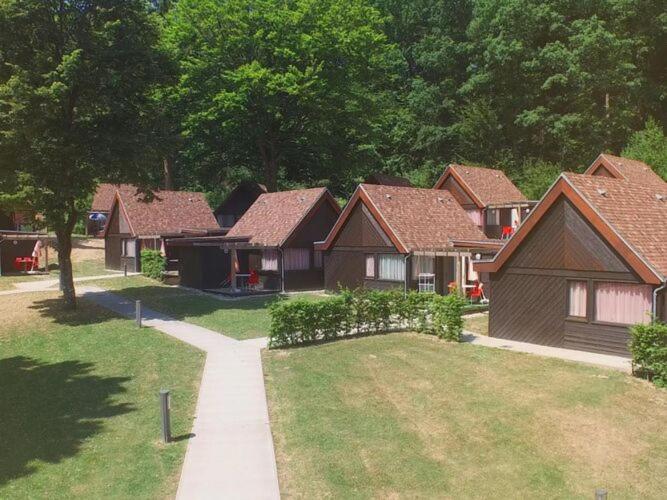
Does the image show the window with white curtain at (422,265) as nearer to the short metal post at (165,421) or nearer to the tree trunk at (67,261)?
the tree trunk at (67,261)

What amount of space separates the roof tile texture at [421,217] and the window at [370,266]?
2420 mm

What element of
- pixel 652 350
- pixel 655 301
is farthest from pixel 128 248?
pixel 652 350

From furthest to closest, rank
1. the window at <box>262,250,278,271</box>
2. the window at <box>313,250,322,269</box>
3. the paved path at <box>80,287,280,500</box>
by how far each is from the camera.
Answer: the window at <box>313,250,322,269</box> → the window at <box>262,250,278,271</box> → the paved path at <box>80,287,280,500</box>

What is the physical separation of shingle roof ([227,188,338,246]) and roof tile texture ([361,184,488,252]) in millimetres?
6033

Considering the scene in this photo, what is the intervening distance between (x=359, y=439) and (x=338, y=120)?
41.1 meters

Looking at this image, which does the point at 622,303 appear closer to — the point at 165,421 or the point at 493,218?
the point at 165,421

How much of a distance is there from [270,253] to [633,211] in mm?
21346

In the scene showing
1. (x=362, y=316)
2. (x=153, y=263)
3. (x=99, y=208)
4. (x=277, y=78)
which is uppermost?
(x=277, y=78)

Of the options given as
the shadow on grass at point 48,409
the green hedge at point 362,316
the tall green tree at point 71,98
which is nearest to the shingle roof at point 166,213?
the tall green tree at point 71,98

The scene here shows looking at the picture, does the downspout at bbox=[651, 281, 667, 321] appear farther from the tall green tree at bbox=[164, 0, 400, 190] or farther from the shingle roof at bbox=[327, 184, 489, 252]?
the tall green tree at bbox=[164, 0, 400, 190]

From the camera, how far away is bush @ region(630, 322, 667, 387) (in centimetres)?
1463

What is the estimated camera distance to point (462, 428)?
40.6ft

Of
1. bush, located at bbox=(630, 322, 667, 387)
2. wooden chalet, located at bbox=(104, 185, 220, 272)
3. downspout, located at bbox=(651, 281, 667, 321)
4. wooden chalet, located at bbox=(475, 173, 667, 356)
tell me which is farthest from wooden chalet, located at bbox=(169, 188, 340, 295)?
bush, located at bbox=(630, 322, 667, 387)

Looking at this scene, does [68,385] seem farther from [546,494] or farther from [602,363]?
[602,363]
